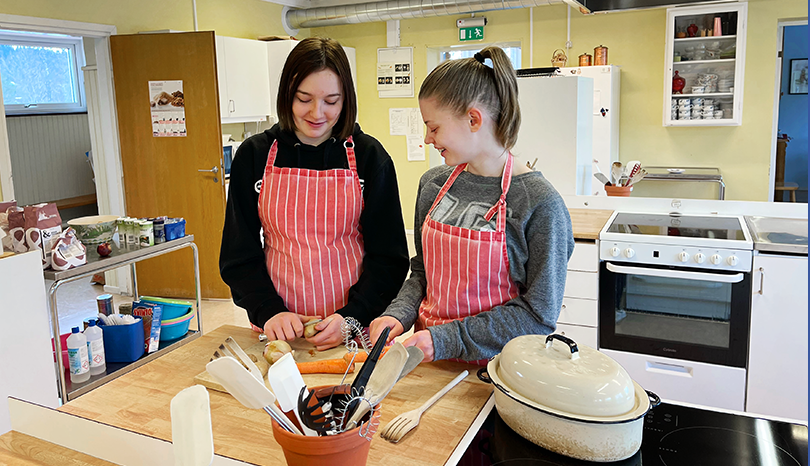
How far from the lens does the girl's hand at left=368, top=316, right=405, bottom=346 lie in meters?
1.36

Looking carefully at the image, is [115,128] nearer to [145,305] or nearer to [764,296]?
[145,305]

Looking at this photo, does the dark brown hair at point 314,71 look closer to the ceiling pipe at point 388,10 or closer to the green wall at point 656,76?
the ceiling pipe at point 388,10

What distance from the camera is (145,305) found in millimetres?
3238

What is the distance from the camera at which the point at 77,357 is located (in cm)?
276

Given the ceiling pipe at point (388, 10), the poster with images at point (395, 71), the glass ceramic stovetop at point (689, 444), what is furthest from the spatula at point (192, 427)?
the poster with images at point (395, 71)

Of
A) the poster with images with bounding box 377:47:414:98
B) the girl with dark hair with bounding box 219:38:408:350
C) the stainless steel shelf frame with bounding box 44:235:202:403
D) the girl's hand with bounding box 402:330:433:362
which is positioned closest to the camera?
the girl's hand with bounding box 402:330:433:362

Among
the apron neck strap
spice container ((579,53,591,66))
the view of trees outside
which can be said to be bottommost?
the apron neck strap

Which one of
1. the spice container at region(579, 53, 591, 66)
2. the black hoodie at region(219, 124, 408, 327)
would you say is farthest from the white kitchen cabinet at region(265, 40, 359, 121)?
the black hoodie at region(219, 124, 408, 327)

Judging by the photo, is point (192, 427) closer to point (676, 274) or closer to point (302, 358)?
point (302, 358)

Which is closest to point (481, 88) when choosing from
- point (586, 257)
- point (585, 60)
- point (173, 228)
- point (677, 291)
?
point (586, 257)

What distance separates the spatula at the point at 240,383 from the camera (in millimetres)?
705

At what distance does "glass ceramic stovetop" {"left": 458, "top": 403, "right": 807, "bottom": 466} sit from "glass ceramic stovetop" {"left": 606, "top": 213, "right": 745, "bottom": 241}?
193 centimetres

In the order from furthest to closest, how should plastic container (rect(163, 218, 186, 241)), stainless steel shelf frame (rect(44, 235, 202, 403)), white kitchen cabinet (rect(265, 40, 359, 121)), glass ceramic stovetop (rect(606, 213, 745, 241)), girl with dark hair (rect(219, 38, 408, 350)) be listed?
white kitchen cabinet (rect(265, 40, 359, 121)) < plastic container (rect(163, 218, 186, 241)) < glass ceramic stovetop (rect(606, 213, 745, 241)) < stainless steel shelf frame (rect(44, 235, 202, 403)) < girl with dark hair (rect(219, 38, 408, 350))

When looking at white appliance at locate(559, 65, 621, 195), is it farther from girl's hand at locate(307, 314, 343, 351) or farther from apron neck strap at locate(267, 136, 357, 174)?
girl's hand at locate(307, 314, 343, 351)
